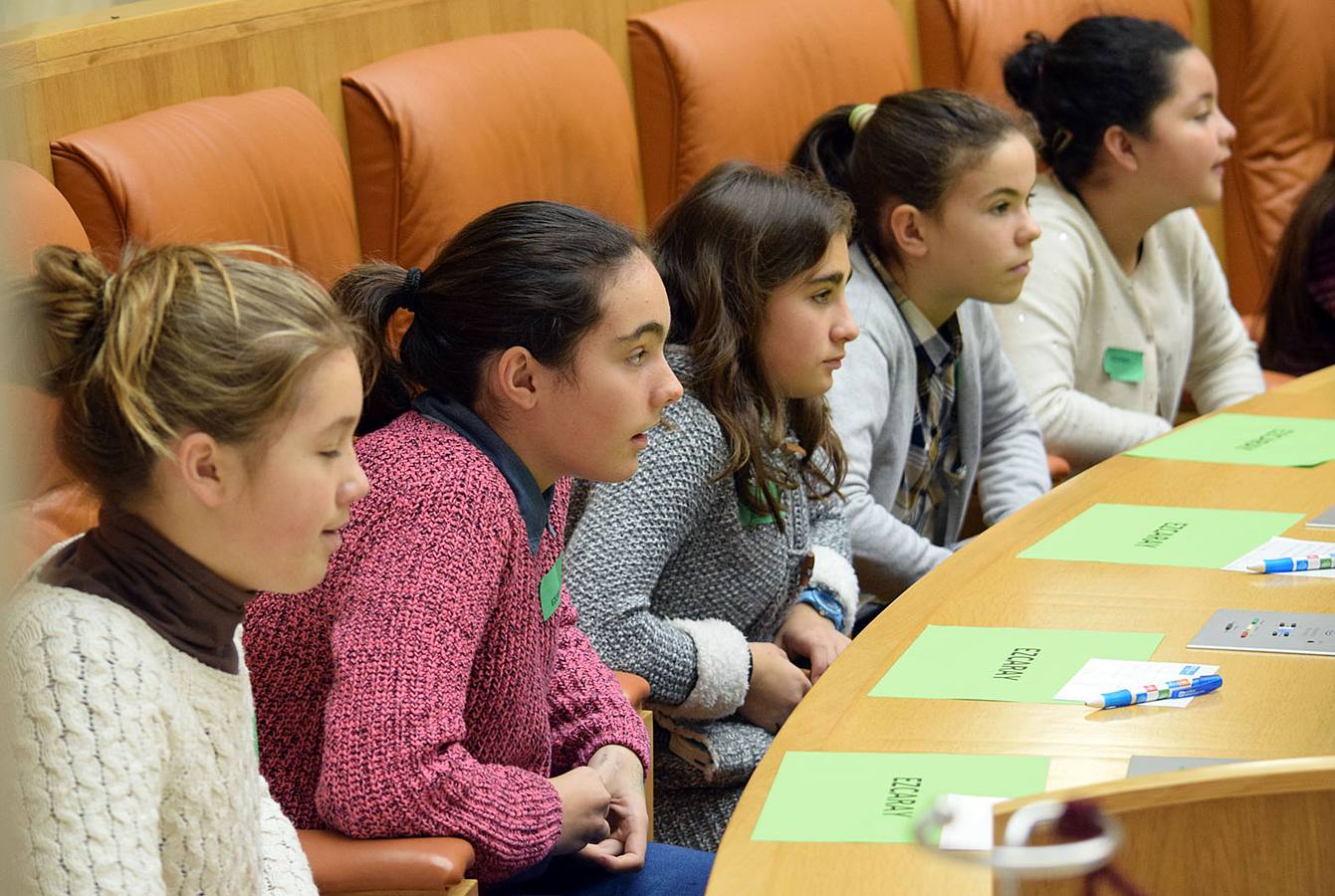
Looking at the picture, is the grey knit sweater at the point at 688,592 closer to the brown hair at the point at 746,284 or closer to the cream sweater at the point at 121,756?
the brown hair at the point at 746,284

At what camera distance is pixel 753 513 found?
1.91m

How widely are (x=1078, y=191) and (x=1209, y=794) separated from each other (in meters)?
2.29

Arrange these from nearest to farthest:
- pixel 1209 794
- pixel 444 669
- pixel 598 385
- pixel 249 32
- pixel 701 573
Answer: pixel 1209 794 → pixel 444 669 → pixel 598 385 → pixel 701 573 → pixel 249 32

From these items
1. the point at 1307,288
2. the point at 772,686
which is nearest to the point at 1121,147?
the point at 1307,288

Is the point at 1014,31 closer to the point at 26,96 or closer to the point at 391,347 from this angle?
the point at 391,347

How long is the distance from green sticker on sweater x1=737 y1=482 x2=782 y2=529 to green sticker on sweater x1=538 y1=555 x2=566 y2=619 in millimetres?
346

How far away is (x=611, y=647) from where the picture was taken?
1791mm

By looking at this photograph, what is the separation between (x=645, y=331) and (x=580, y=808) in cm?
45

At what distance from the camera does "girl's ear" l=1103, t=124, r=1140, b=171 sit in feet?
9.84

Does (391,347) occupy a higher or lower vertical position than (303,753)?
A: higher

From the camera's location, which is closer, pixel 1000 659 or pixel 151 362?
pixel 151 362

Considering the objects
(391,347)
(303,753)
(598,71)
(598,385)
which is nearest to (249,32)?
(598,71)

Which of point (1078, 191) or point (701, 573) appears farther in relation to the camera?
point (1078, 191)

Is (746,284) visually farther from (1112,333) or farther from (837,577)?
(1112,333)
